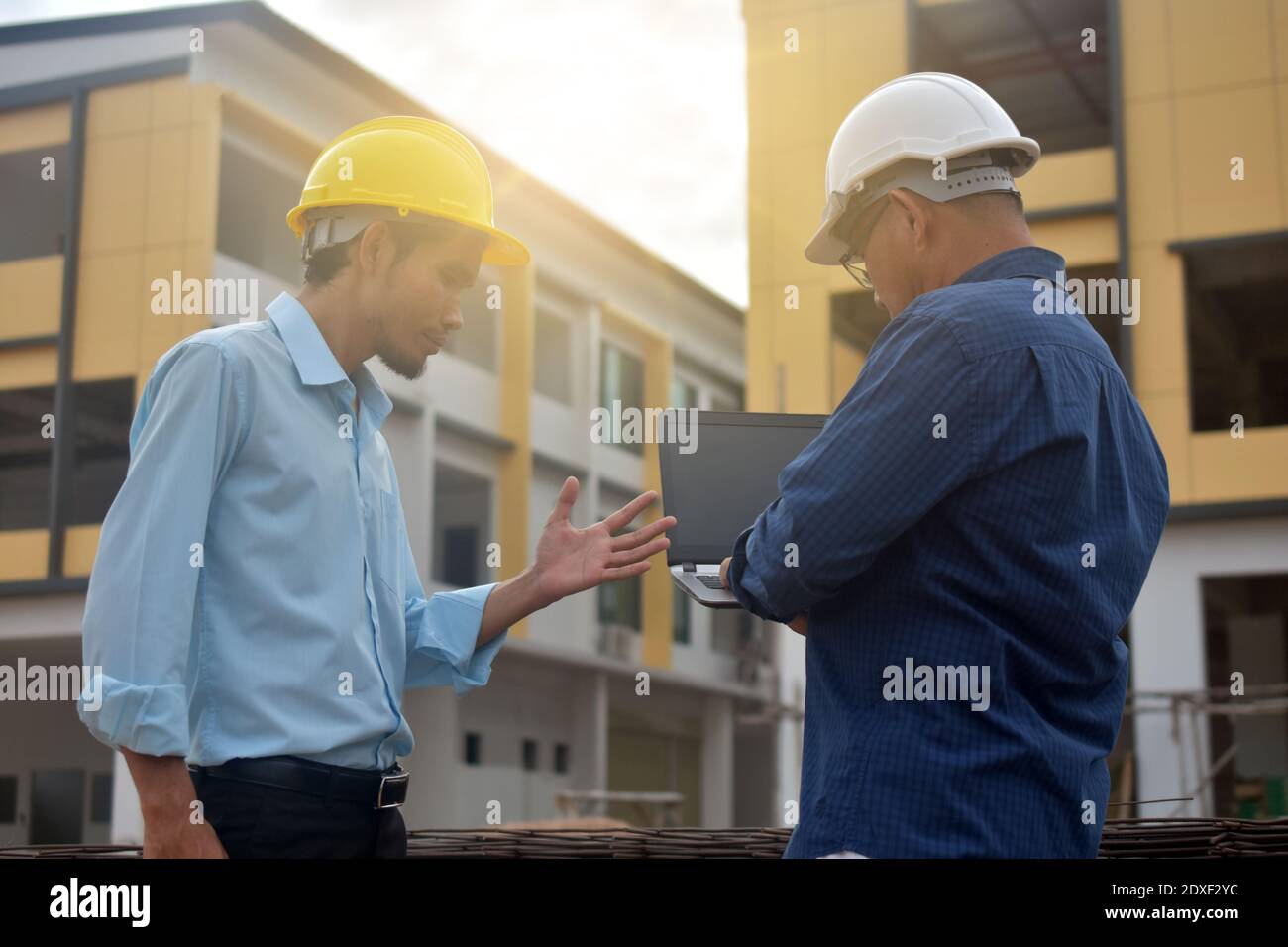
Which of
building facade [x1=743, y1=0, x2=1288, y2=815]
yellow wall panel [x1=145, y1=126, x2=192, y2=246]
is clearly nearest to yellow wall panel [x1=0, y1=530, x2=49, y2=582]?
yellow wall panel [x1=145, y1=126, x2=192, y2=246]

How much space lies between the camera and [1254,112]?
1616cm

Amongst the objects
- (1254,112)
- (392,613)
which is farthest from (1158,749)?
(392,613)

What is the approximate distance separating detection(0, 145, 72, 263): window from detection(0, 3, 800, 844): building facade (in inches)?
1.4

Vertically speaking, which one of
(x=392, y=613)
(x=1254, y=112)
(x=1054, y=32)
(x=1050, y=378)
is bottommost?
(x=392, y=613)

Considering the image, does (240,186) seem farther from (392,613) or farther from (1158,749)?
(392,613)

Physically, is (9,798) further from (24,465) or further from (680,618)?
(680,618)

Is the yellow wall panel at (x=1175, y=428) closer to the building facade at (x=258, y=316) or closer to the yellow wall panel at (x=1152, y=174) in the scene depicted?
the yellow wall panel at (x=1152, y=174)

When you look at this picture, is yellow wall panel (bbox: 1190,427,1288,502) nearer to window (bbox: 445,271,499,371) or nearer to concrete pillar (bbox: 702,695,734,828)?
window (bbox: 445,271,499,371)

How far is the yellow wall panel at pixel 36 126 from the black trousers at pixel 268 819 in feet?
60.0

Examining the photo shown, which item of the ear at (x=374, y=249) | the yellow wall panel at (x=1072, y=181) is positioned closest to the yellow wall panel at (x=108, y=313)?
the yellow wall panel at (x=1072, y=181)

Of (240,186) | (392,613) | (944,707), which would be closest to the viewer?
(944,707)

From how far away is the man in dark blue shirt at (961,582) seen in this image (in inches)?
77.4
